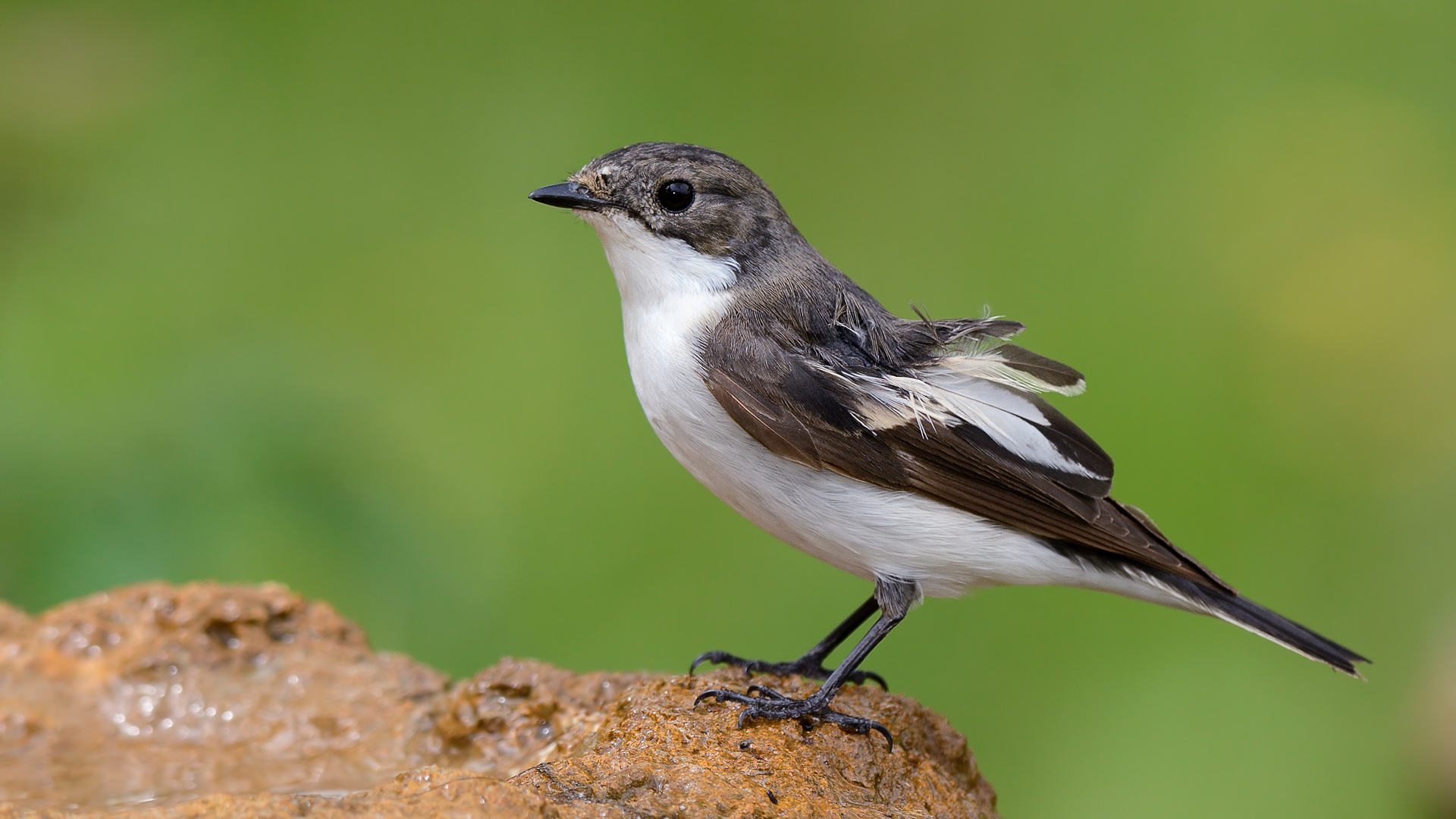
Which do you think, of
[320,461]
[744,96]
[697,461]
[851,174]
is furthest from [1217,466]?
[320,461]

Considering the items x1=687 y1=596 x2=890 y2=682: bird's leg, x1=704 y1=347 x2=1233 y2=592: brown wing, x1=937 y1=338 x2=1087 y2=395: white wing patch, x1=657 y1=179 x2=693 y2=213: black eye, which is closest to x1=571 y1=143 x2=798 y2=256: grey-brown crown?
x1=657 y1=179 x2=693 y2=213: black eye

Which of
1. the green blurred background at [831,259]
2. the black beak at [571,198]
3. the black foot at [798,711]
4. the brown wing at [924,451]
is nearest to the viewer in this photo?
the black foot at [798,711]

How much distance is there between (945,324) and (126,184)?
5206mm

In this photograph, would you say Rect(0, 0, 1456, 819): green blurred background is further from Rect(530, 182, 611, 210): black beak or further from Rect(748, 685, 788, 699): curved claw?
Rect(748, 685, 788, 699): curved claw

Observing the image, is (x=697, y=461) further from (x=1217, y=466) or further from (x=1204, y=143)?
(x=1204, y=143)

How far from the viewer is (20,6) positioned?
6613mm

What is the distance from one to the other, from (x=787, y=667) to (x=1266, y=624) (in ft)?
4.38

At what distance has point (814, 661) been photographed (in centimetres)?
397

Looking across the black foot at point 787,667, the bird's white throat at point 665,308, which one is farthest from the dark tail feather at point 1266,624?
the bird's white throat at point 665,308

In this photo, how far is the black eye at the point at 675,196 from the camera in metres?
3.81

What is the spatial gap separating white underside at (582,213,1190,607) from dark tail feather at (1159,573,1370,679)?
61 mm

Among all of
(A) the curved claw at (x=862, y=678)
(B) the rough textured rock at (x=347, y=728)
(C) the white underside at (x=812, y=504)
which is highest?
(C) the white underside at (x=812, y=504)

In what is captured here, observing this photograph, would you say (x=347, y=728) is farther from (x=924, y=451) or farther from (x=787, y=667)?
(x=924, y=451)

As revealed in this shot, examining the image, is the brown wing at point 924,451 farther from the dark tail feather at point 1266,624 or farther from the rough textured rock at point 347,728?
the rough textured rock at point 347,728
